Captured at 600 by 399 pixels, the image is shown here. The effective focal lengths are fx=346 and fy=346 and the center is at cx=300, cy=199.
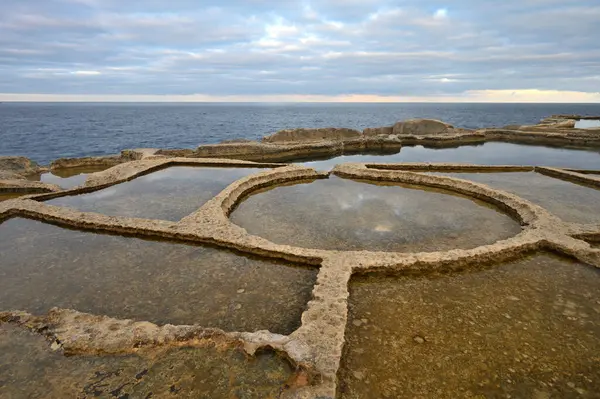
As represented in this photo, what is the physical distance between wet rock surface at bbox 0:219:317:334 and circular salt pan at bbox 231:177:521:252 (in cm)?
206

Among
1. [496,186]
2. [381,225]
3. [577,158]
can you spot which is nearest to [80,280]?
[381,225]

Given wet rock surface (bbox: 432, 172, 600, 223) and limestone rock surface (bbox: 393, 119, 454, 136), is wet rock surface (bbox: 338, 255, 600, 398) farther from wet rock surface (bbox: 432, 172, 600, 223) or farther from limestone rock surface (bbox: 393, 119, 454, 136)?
limestone rock surface (bbox: 393, 119, 454, 136)

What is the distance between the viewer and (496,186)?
1589cm

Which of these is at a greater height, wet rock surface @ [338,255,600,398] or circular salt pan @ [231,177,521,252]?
circular salt pan @ [231,177,521,252]

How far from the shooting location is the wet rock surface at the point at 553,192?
12.2 meters

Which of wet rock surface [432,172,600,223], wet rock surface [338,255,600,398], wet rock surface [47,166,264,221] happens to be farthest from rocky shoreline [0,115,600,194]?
wet rock surface [338,255,600,398]

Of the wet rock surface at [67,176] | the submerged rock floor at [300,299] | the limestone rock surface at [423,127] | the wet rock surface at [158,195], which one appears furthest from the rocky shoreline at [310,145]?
the submerged rock floor at [300,299]

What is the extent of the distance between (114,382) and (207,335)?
1.35 metres

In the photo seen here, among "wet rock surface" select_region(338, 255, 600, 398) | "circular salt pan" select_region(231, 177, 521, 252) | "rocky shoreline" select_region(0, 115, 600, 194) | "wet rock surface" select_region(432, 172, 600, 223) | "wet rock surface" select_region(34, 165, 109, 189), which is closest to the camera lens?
"wet rock surface" select_region(338, 255, 600, 398)

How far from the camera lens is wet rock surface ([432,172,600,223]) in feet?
40.0

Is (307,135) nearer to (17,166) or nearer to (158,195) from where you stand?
(158,195)

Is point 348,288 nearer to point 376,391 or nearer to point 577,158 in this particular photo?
point 376,391

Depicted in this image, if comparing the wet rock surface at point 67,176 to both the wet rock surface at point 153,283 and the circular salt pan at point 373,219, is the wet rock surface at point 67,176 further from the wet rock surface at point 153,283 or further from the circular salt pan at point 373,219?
the circular salt pan at point 373,219

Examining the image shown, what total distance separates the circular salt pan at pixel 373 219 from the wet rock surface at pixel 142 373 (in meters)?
4.73
